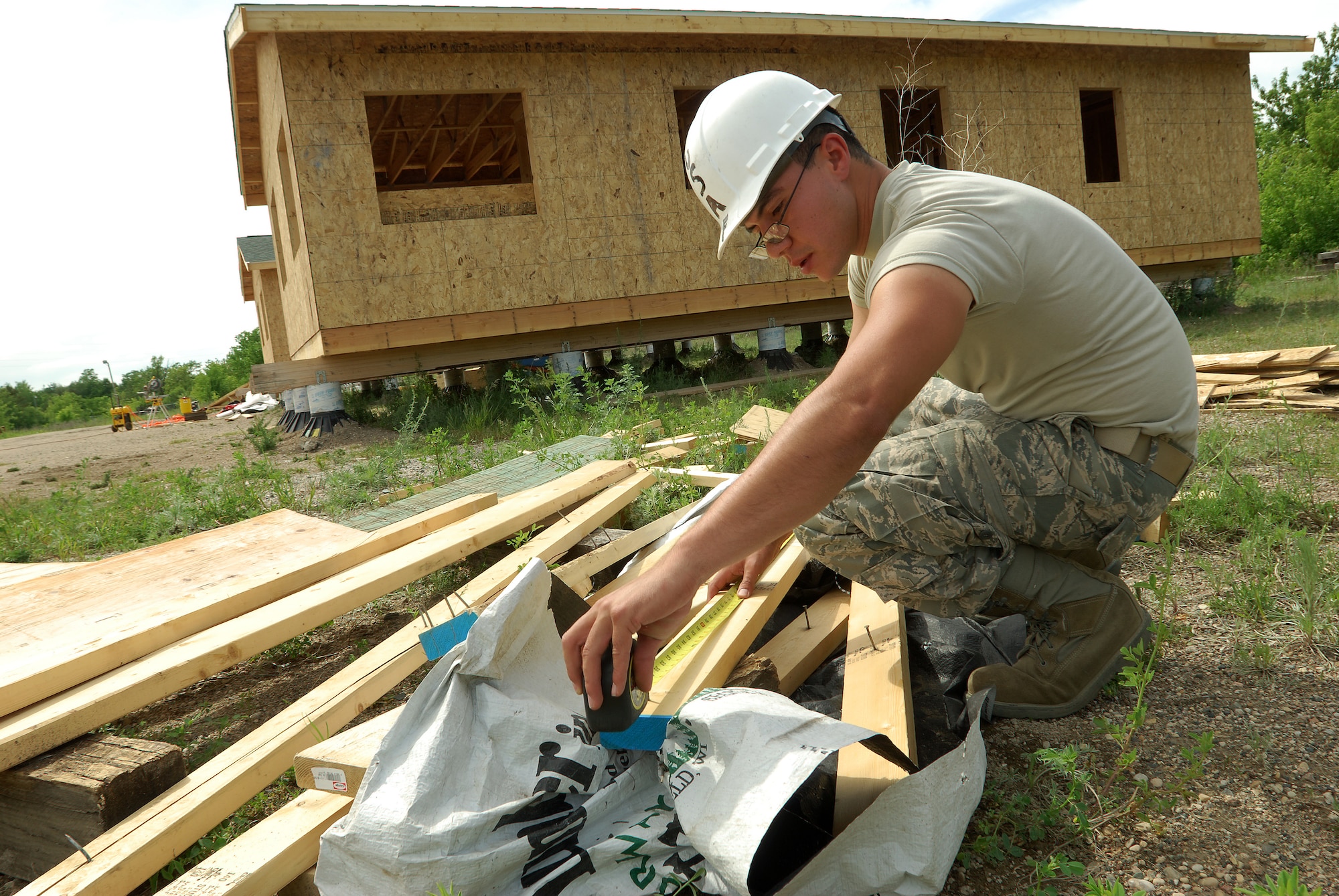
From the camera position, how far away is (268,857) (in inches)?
62.7

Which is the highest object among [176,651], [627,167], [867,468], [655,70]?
[655,70]

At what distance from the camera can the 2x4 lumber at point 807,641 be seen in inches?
94.0

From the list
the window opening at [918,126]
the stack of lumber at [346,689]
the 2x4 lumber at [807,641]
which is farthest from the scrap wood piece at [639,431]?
the window opening at [918,126]

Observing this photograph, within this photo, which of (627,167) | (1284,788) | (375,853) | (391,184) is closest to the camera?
(375,853)

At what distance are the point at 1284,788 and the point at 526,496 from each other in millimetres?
2831

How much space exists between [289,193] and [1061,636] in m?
9.38

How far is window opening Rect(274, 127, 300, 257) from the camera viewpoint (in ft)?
29.7

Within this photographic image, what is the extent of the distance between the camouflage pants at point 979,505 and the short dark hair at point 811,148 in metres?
0.75

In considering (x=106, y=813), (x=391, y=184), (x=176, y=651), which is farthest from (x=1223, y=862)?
(x=391, y=184)

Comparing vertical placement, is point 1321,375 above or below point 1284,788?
above

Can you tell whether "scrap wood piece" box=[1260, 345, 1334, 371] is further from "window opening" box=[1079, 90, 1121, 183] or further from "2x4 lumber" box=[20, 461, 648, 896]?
"window opening" box=[1079, 90, 1121, 183]

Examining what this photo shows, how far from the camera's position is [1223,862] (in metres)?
1.53

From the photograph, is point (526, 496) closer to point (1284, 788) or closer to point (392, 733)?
point (392, 733)

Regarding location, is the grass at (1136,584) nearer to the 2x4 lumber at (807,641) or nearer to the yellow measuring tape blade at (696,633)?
the 2x4 lumber at (807,641)
